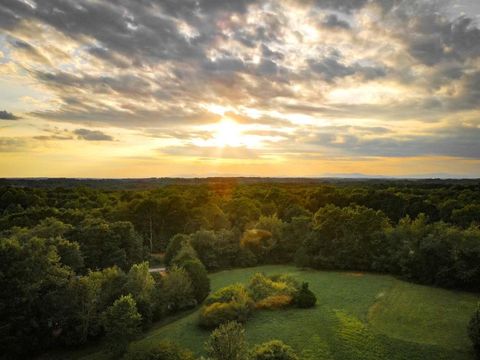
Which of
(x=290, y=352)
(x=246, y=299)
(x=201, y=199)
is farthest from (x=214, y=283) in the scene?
(x=201, y=199)

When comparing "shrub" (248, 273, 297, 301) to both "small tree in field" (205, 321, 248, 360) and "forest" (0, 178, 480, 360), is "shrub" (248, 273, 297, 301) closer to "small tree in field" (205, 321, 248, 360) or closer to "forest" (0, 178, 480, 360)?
"forest" (0, 178, 480, 360)

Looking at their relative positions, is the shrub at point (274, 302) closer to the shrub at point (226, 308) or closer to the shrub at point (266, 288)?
the shrub at point (266, 288)

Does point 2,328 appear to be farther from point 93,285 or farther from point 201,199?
point 201,199

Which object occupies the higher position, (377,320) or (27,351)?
(377,320)

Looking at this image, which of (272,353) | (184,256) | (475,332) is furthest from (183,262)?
(475,332)

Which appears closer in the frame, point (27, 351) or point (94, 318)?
point (27, 351)
